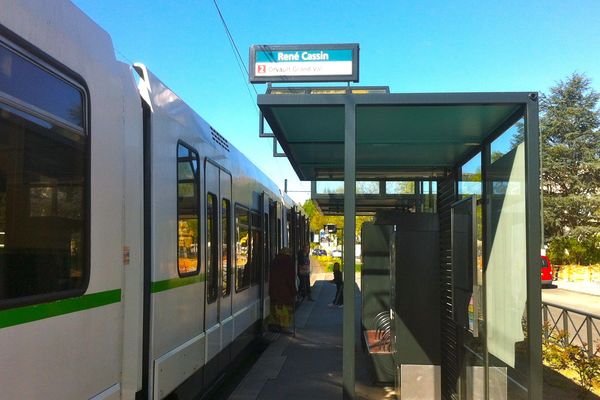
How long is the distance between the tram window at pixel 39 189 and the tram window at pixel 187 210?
188 cm

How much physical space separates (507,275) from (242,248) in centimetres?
451

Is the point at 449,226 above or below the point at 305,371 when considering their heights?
above

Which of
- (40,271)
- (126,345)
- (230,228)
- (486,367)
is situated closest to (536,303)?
(486,367)

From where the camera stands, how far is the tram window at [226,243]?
6730mm

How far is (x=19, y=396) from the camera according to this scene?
2465 millimetres

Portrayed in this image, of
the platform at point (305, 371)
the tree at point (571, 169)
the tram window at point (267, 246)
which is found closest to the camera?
the platform at point (305, 371)

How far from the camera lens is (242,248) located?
810 cm

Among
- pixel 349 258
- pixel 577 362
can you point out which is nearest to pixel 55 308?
pixel 349 258

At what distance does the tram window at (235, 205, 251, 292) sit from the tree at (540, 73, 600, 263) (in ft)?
117

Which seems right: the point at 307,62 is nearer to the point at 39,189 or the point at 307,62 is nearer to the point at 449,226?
the point at 449,226

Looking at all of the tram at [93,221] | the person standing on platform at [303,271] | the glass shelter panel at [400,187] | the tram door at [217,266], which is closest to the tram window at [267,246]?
the glass shelter panel at [400,187]

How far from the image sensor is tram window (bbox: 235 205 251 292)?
24.9 ft

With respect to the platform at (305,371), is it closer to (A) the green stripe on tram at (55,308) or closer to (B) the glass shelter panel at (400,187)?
(B) the glass shelter panel at (400,187)

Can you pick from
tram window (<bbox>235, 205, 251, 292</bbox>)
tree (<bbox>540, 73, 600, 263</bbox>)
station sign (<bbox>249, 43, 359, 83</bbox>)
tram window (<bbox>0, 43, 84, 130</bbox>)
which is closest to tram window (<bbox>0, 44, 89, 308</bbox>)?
tram window (<bbox>0, 43, 84, 130</bbox>)
